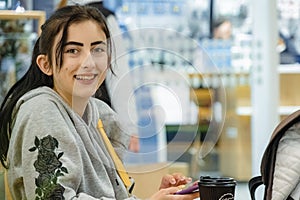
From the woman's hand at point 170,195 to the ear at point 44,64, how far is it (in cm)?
31

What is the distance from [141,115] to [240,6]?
3.58 m

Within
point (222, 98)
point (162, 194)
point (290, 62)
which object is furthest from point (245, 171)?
point (162, 194)

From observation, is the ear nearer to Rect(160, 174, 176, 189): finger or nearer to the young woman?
the young woman

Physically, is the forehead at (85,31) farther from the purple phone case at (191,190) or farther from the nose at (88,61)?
the purple phone case at (191,190)

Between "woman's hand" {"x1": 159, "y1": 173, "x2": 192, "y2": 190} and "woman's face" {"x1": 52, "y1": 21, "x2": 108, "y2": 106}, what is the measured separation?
8.9 inches

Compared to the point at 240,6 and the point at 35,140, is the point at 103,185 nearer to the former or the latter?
the point at 35,140

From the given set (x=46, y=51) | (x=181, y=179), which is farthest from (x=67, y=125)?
(x=181, y=179)

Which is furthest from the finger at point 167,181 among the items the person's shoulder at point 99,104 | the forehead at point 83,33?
the forehead at point 83,33

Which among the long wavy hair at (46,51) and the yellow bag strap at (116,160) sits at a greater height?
the long wavy hair at (46,51)

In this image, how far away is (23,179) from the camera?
1.29 meters

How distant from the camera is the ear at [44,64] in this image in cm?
131

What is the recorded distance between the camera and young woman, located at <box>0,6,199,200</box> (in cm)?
125

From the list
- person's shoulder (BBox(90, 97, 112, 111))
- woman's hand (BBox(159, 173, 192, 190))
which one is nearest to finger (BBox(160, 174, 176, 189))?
woman's hand (BBox(159, 173, 192, 190))

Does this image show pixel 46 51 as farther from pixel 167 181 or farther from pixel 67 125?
pixel 167 181
